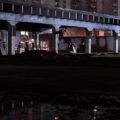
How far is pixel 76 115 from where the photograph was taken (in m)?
6.43

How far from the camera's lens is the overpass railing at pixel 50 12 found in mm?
59719

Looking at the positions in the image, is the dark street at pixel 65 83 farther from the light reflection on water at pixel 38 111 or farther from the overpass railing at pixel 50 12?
the overpass railing at pixel 50 12

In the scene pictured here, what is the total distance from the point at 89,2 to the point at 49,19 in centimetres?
10275

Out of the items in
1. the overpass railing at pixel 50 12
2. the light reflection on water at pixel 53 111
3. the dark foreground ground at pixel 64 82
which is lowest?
the dark foreground ground at pixel 64 82

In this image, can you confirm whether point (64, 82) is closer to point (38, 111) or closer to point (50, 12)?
point (38, 111)

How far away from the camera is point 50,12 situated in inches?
2655

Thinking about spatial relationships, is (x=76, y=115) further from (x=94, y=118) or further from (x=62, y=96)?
(x=62, y=96)

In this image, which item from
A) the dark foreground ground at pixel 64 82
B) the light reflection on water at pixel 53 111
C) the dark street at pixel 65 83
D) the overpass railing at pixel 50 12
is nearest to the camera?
the light reflection on water at pixel 53 111

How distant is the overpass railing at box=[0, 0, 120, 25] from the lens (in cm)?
5972

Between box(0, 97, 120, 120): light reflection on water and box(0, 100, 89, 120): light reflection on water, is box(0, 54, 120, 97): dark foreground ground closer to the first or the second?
box(0, 97, 120, 120): light reflection on water

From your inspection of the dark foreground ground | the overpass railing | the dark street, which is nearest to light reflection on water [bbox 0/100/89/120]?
the dark foreground ground

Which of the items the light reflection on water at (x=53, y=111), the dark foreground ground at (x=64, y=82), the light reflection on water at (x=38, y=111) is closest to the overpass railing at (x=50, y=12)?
the dark foreground ground at (x=64, y=82)

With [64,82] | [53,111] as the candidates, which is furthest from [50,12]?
[53,111]

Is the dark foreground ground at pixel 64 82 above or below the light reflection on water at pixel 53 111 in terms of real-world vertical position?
below
